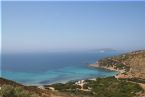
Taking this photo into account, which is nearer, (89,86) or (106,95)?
(106,95)

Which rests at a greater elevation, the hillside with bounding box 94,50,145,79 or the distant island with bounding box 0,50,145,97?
the hillside with bounding box 94,50,145,79

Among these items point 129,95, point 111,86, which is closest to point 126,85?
point 111,86

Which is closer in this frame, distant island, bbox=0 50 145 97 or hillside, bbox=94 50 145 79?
distant island, bbox=0 50 145 97

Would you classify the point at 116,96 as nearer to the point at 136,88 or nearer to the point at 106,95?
the point at 106,95

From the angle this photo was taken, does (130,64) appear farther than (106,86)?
Yes

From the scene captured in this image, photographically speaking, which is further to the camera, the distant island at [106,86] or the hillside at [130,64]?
the hillside at [130,64]

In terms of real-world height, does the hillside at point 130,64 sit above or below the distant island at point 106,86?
above

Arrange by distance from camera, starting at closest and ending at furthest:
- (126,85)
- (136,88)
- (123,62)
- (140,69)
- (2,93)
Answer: (2,93) < (136,88) < (126,85) < (140,69) < (123,62)

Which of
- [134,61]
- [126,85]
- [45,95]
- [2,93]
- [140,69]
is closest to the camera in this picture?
[2,93]
